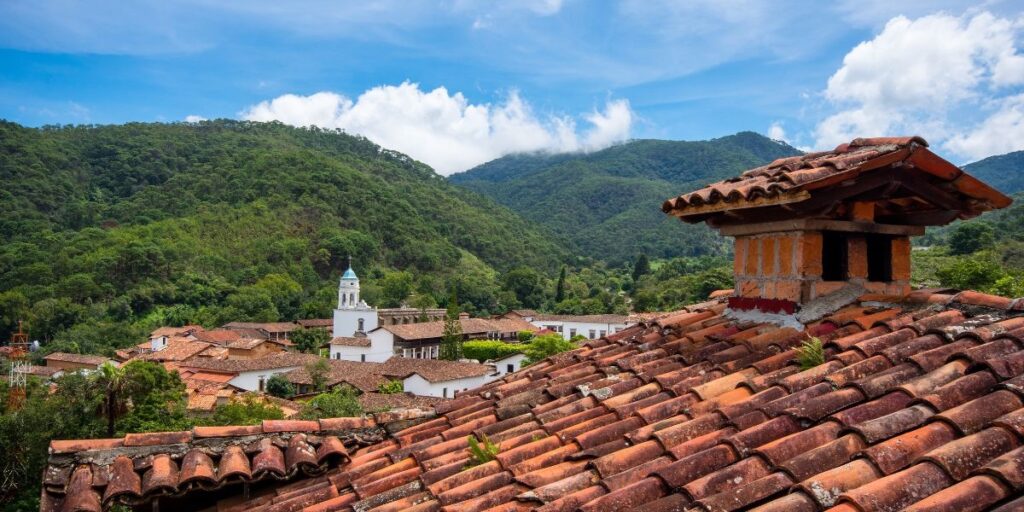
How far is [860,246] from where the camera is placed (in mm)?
4535

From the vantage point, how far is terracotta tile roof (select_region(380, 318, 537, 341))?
5766 centimetres

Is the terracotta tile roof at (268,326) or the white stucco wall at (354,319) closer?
the white stucco wall at (354,319)

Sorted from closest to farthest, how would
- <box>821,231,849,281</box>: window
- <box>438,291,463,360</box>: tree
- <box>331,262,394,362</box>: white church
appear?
<box>821,231,849,281</box>: window → <box>438,291,463,360</box>: tree → <box>331,262,394,362</box>: white church

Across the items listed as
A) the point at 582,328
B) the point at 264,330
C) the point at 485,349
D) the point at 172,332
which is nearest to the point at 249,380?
the point at 485,349

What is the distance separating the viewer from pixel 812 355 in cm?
353

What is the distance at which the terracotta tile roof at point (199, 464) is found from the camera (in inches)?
154

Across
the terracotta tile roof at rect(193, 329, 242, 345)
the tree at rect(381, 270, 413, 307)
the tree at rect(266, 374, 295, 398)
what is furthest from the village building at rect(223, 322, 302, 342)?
the tree at rect(266, 374, 295, 398)

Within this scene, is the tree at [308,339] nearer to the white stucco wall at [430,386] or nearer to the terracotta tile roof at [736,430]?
the white stucco wall at [430,386]

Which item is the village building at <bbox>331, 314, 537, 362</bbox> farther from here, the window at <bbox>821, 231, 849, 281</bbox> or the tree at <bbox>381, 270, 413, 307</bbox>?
the window at <bbox>821, 231, 849, 281</bbox>

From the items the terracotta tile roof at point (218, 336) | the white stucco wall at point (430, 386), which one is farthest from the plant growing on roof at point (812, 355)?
the terracotta tile roof at point (218, 336)

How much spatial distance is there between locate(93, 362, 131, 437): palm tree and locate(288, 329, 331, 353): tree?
138 feet

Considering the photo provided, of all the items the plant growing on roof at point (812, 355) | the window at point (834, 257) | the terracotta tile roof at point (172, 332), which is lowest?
the terracotta tile roof at point (172, 332)

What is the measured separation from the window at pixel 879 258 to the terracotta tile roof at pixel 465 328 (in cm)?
5332

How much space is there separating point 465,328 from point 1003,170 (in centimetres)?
10874
